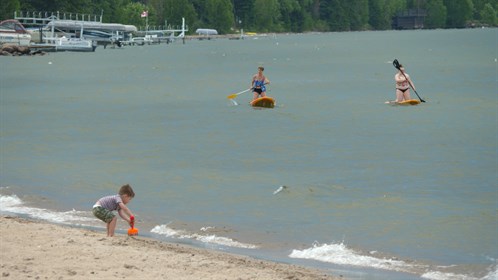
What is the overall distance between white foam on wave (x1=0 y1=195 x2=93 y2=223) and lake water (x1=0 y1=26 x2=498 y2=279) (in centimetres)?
4

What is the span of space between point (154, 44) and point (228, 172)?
15550cm

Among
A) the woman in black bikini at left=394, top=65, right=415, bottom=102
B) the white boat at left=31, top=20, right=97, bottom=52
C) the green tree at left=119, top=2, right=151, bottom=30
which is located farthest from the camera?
the green tree at left=119, top=2, right=151, bottom=30

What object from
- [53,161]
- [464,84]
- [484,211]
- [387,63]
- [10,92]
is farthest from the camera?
[387,63]

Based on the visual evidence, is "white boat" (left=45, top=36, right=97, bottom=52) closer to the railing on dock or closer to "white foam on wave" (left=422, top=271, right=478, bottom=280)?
the railing on dock

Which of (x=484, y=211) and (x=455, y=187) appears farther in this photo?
(x=455, y=187)

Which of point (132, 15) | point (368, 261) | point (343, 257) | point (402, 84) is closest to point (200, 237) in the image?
point (343, 257)

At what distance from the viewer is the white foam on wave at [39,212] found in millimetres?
19875

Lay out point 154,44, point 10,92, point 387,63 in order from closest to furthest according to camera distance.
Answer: point 10,92
point 387,63
point 154,44

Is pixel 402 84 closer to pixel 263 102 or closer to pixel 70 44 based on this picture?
pixel 263 102

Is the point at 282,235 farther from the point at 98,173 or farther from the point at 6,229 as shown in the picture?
the point at 98,173

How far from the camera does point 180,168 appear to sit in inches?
1121

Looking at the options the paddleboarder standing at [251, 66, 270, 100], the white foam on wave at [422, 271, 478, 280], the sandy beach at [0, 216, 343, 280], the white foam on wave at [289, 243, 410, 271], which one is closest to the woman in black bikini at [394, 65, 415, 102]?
the paddleboarder standing at [251, 66, 270, 100]

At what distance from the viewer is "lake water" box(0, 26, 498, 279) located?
18359 millimetres

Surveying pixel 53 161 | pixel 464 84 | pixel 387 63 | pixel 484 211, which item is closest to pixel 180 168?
pixel 53 161
